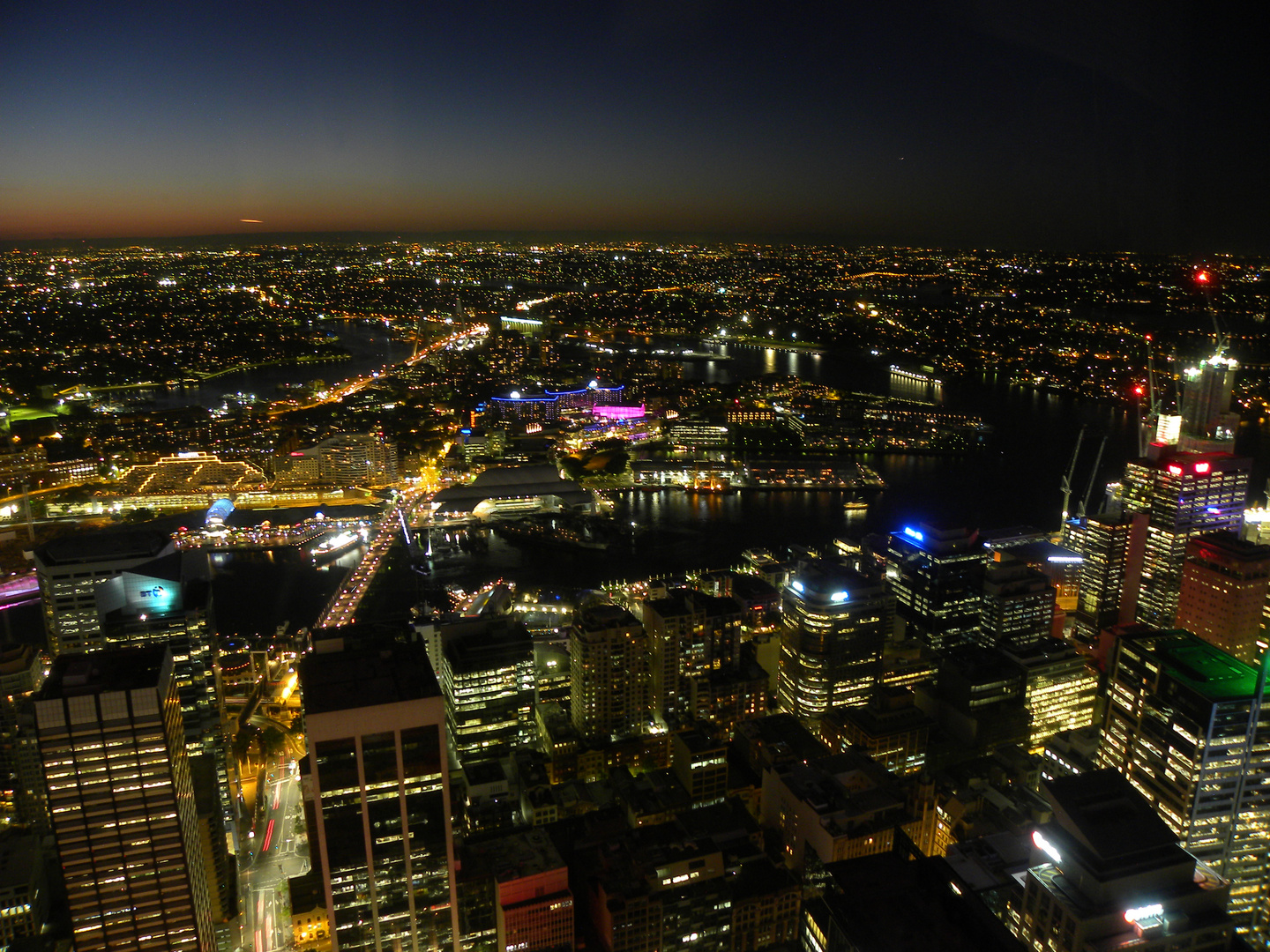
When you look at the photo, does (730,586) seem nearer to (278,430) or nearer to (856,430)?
(856,430)

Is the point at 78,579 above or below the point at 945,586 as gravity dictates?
above

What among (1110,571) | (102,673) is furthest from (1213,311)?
(102,673)

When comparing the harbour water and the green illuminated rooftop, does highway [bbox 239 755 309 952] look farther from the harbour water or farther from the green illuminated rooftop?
the green illuminated rooftop

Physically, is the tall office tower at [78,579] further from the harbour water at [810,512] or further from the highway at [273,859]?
the harbour water at [810,512]

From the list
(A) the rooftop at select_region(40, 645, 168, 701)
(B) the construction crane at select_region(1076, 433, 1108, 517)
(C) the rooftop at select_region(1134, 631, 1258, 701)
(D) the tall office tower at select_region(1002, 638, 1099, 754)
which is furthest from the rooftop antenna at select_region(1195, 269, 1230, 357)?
(A) the rooftop at select_region(40, 645, 168, 701)

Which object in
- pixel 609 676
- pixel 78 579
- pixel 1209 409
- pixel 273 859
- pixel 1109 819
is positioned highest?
pixel 1209 409

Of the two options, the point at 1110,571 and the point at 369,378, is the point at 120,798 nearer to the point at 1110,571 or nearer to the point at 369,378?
the point at 1110,571

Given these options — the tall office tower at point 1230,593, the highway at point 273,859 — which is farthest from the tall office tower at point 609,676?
the tall office tower at point 1230,593
